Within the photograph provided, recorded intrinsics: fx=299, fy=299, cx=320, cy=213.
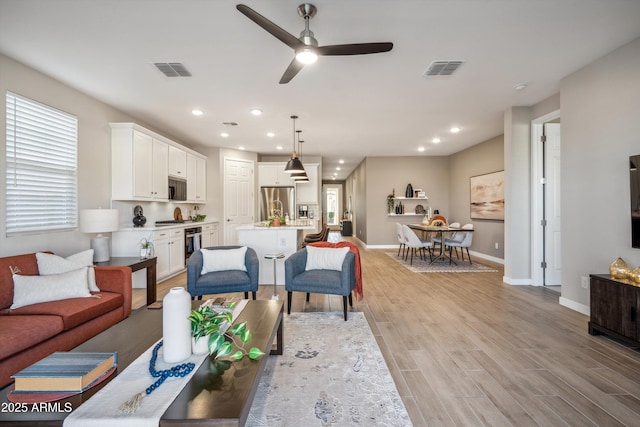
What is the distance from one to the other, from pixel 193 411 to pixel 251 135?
5.87 metres

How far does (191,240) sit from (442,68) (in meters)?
5.21

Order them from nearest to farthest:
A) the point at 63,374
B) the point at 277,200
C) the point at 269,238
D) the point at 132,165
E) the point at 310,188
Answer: the point at 63,374
the point at 132,165
the point at 269,238
the point at 277,200
the point at 310,188

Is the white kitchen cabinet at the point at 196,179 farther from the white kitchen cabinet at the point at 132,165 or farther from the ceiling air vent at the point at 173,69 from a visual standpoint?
the ceiling air vent at the point at 173,69

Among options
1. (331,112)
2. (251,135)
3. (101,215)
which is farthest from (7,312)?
(251,135)

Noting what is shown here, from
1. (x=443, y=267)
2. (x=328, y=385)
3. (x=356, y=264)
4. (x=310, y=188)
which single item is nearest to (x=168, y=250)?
(x=356, y=264)

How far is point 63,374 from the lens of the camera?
4.12 feet

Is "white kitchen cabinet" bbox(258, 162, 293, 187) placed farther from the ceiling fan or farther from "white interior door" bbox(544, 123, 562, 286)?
the ceiling fan

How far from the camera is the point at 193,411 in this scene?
1139 millimetres

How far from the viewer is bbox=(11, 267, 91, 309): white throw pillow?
2457mm

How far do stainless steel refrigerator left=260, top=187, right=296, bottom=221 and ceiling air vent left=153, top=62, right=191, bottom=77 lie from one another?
4.93 meters

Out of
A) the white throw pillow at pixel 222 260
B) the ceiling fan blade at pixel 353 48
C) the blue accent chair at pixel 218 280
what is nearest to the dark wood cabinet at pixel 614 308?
the ceiling fan blade at pixel 353 48

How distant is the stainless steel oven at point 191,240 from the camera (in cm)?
584

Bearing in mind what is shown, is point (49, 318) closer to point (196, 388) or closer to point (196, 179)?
point (196, 388)

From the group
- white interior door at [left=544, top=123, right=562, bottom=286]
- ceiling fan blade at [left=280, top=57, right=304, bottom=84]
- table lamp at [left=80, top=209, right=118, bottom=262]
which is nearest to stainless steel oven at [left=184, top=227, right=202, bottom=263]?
table lamp at [left=80, top=209, right=118, bottom=262]
